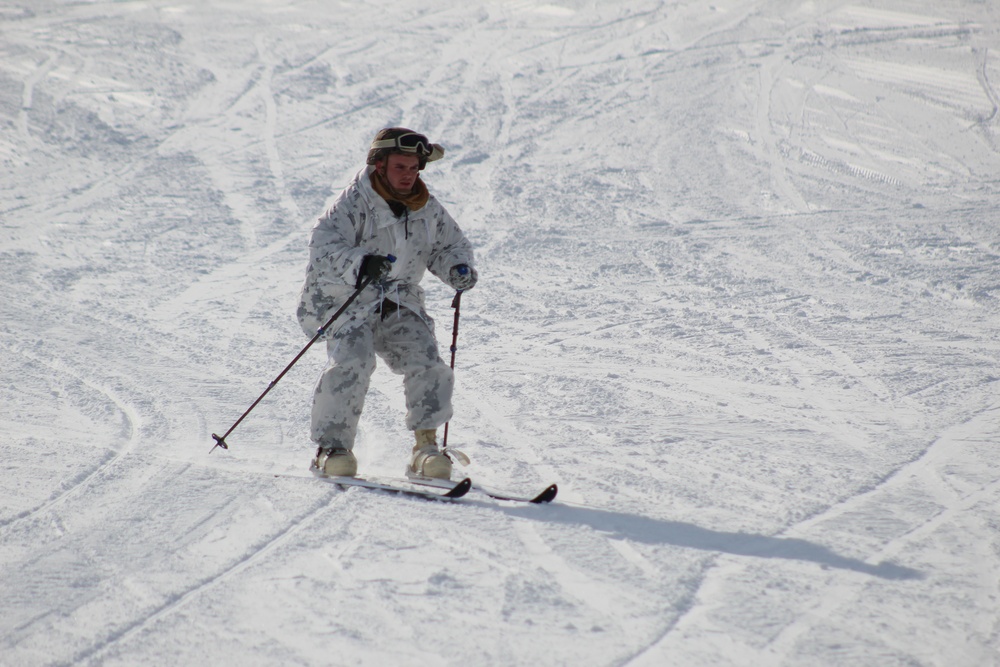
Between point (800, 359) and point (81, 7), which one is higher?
point (81, 7)

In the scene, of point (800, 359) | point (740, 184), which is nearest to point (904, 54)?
point (740, 184)

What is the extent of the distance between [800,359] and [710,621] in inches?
125

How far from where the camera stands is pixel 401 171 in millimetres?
4004

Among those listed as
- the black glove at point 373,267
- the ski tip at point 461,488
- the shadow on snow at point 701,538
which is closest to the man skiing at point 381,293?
the black glove at point 373,267

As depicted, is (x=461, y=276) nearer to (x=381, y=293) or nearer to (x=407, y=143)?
(x=381, y=293)

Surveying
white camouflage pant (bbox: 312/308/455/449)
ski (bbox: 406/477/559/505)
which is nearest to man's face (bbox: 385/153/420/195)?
white camouflage pant (bbox: 312/308/455/449)

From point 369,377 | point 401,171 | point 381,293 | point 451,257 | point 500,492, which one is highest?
point 401,171

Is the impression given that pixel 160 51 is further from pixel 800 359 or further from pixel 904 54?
pixel 800 359

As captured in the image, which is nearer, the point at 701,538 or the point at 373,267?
the point at 701,538

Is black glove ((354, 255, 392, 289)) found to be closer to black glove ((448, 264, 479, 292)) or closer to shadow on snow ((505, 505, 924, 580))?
black glove ((448, 264, 479, 292))

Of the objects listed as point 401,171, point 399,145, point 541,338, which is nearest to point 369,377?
point 401,171

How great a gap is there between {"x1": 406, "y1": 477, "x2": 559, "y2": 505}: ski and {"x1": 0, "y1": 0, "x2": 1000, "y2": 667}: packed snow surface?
0.12m

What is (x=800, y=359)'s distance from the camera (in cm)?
555

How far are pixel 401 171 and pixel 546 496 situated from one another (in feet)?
4.95
